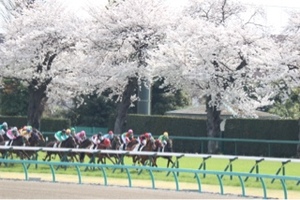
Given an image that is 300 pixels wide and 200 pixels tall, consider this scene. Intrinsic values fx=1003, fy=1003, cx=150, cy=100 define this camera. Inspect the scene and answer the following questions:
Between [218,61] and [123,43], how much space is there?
4870 millimetres

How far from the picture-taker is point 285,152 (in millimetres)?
45625

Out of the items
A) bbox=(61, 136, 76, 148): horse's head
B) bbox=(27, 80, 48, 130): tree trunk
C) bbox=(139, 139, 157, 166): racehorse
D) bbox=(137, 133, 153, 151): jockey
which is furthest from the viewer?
bbox=(27, 80, 48, 130): tree trunk

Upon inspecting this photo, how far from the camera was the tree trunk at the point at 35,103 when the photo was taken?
5392cm

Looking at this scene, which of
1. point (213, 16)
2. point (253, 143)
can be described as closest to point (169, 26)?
point (213, 16)

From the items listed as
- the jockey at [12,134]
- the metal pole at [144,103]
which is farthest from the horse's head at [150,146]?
the metal pole at [144,103]

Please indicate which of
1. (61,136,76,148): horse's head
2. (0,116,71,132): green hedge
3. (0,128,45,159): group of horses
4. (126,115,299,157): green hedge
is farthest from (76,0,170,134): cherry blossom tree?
(61,136,76,148): horse's head

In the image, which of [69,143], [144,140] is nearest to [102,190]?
[144,140]

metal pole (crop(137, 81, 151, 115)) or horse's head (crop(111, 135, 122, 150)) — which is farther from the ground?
metal pole (crop(137, 81, 151, 115))

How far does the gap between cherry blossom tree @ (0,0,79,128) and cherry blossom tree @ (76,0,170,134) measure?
2093mm

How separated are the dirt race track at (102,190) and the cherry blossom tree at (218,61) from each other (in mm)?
17863

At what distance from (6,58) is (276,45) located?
14.8 metres

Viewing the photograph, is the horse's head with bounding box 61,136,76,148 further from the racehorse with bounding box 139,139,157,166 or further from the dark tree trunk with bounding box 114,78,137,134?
the dark tree trunk with bounding box 114,78,137,134

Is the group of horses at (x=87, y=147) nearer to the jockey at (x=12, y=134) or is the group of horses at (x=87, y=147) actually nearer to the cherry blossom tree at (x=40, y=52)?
the jockey at (x=12, y=134)

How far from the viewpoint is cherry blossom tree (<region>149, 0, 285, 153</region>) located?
47.8 meters
